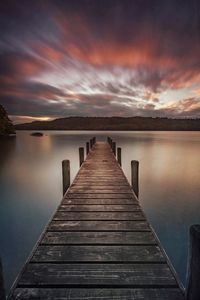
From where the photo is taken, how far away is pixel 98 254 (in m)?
2.70

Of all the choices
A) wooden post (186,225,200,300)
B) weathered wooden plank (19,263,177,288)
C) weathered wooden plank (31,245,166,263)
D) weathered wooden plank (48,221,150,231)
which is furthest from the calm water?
wooden post (186,225,200,300)

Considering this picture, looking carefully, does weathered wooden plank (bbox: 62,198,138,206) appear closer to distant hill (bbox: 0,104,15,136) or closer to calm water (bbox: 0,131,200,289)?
calm water (bbox: 0,131,200,289)

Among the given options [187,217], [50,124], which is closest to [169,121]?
[50,124]

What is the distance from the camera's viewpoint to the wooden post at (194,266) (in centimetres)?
169

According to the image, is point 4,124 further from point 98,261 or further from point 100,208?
point 98,261

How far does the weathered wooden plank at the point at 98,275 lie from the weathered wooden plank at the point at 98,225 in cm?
98

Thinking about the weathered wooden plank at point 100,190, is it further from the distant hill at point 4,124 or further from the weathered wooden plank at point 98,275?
the distant hill at point 4,124

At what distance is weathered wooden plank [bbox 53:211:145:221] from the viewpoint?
3.89 metres

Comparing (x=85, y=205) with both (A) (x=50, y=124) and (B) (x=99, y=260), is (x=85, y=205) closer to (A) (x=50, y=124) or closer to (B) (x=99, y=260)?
(B) (x=99, y=260)

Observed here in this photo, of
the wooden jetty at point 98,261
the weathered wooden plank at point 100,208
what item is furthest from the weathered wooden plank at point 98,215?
the weathered wooden plank at point 100,208

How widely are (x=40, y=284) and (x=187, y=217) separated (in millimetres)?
7654

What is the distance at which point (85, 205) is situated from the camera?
4.64m

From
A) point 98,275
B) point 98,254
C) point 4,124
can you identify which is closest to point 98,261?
point 98,254

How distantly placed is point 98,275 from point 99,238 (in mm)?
853
